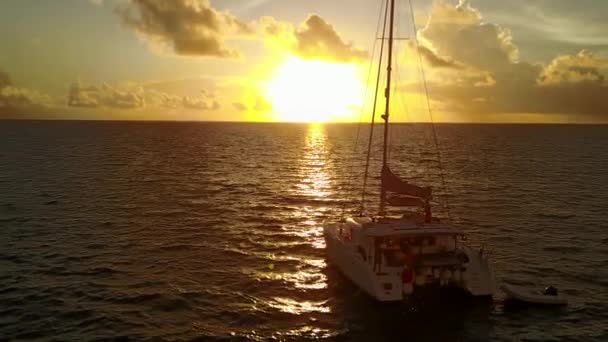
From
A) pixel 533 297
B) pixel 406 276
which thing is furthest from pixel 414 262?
pixel 533 297

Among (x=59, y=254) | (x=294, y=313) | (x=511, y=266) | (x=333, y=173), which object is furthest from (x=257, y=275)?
(x=333, y=173)

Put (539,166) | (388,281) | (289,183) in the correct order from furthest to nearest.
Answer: (539,166) < (289,183) < (388,281)

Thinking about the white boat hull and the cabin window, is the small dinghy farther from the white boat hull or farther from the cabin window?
the cabin window

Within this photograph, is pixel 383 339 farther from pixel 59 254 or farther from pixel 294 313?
pixel 59 254

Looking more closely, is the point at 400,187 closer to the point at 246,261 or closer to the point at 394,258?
the point at 394,258

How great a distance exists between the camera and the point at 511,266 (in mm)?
27859

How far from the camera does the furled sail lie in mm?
26145

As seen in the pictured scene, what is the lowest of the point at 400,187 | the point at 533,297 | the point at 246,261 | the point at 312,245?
the point at 246,261

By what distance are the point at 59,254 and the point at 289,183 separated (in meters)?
36.0

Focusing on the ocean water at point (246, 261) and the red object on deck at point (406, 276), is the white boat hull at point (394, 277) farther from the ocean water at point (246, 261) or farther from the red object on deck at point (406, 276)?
the ocean water at point (246, 261)

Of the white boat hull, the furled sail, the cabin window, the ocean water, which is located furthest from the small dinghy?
the furled sail

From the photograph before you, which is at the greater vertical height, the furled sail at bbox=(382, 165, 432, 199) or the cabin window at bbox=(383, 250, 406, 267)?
the furled sail at bbox=(382, 165, 432, 199)

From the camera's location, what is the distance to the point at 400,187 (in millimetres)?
26844

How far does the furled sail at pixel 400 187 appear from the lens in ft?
85.8
